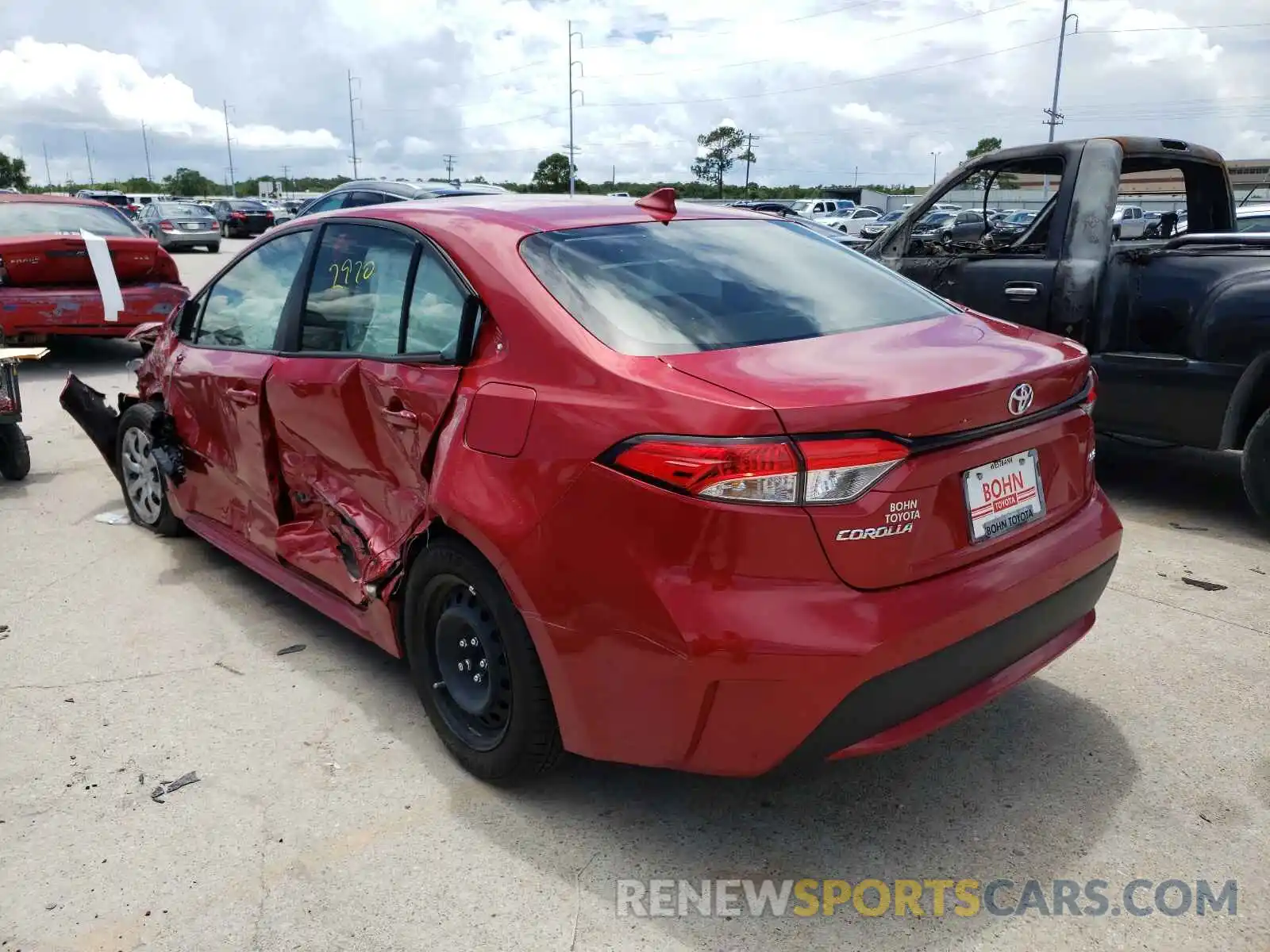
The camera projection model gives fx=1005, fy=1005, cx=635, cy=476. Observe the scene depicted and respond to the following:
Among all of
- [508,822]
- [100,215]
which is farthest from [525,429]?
[100,215]

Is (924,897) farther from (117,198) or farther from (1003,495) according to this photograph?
(117,198)

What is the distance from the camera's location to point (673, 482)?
218cm

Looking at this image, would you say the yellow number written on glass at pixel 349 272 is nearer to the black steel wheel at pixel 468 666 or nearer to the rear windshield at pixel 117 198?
the black steel wheel at pixel 468 666

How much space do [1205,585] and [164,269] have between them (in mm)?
9458

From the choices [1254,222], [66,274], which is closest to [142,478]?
[66,274]

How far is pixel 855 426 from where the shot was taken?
2176 mm

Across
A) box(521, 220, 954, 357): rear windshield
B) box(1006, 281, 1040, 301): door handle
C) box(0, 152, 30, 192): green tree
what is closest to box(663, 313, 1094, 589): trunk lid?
box(521, 220, 954, 357): rear windshield

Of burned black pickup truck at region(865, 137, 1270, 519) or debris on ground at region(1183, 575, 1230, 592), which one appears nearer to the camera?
debris on ground at region(1183, 575, 1230, 592)

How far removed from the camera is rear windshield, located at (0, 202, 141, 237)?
373 inches

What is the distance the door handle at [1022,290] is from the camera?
214 inches

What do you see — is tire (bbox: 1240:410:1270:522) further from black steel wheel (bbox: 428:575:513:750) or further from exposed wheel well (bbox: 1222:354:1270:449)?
black steel wheel (bbox: 428:575:513:750)

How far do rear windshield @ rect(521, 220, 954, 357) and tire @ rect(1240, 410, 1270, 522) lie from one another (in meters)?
2.40

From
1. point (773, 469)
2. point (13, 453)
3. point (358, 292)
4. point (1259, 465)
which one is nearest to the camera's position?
point (773, 469)

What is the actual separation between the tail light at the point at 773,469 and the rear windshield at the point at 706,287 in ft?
1.26
